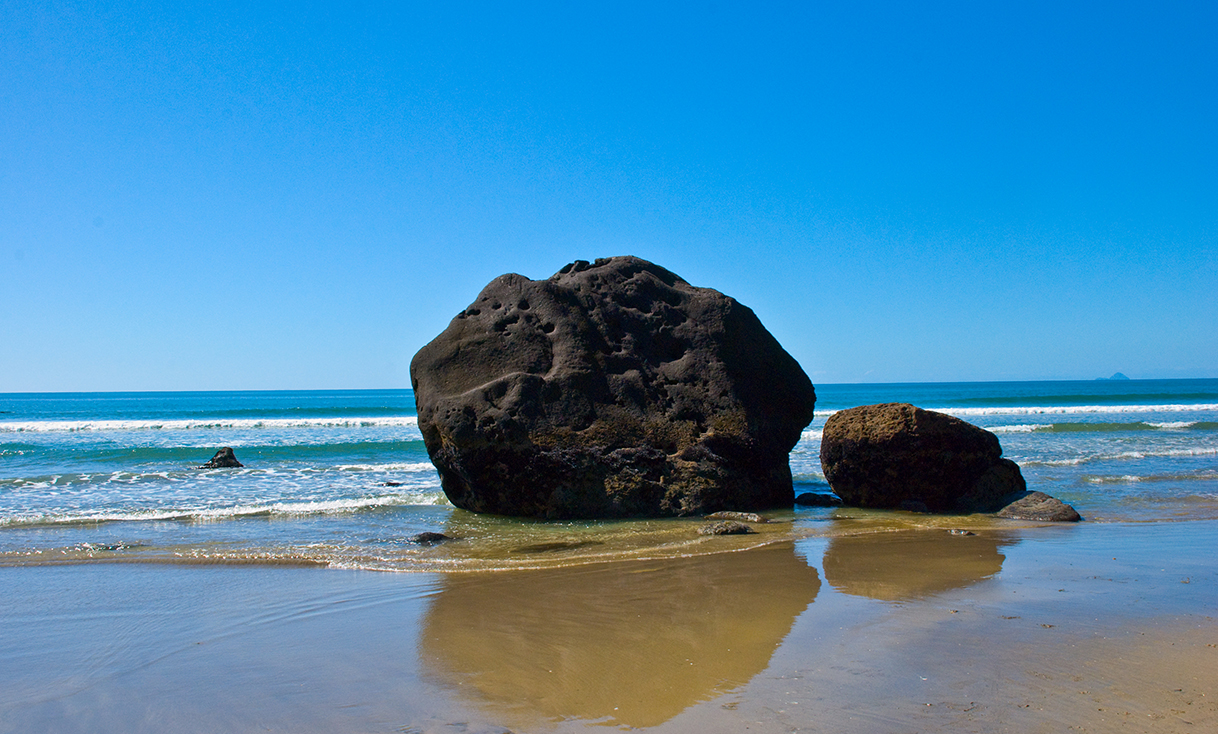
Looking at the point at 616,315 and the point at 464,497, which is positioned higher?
the point at 616,315

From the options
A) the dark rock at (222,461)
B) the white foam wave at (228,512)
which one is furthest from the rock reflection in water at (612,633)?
the dark rock at (222,461)

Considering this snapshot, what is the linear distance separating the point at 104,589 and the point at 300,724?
3.95 metres

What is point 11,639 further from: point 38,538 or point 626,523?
point 626,523

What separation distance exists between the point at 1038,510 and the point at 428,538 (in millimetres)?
7580

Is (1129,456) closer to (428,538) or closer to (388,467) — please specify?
(428,538)

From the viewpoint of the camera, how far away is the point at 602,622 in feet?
16.4

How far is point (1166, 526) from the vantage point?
8.73 metres

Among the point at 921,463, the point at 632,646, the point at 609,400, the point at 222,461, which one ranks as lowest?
the point at 632,646

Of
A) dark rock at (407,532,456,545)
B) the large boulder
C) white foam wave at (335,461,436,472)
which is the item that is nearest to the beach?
dark rock at (407,532,456,545)

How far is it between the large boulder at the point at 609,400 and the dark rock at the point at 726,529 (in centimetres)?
106

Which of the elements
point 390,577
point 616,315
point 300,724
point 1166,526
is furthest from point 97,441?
point 1166,526

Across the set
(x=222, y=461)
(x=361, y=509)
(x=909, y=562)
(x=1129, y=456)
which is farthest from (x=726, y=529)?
(x=1129, y=456)

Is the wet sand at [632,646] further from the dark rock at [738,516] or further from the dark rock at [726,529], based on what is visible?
the dark rock at [738,516]

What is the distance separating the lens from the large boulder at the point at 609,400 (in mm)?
9781
